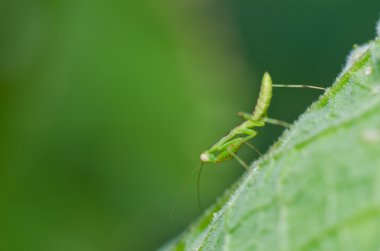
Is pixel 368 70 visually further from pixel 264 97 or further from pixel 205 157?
pixel 205 157

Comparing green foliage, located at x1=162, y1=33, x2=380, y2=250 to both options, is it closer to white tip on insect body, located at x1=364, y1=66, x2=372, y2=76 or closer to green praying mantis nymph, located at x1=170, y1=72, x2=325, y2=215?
white tip on insect body, located at x1=364, y1=66, x2=372, y2=76

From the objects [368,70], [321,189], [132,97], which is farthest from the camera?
[132,97]

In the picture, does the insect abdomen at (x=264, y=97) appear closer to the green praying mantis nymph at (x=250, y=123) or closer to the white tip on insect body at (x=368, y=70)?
the green praying mantis nymph at (x=250, y=123)

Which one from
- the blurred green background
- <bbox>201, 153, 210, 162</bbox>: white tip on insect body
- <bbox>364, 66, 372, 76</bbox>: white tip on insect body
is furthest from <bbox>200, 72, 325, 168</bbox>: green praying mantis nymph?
the blurred green background

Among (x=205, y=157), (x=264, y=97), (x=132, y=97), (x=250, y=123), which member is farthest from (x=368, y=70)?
(x=132, y=97)

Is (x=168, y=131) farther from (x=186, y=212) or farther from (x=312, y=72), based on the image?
(x=312, y=72)

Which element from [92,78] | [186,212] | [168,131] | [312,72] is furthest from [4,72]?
[312,72]
